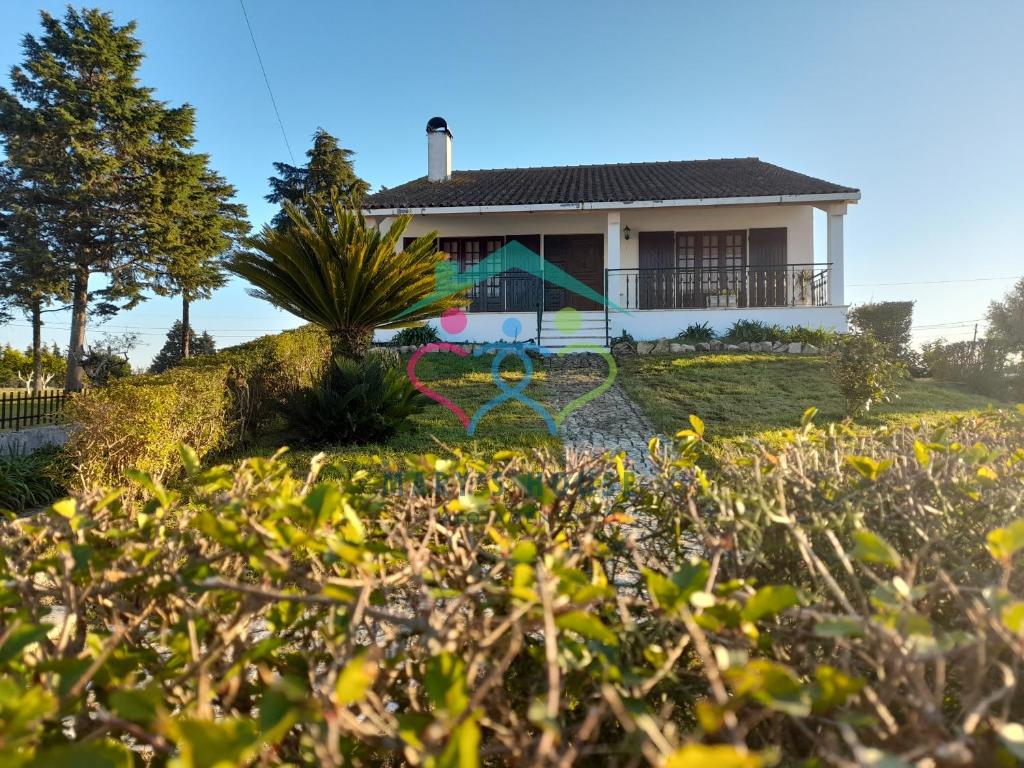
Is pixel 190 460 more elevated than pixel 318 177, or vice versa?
pixel 318 177

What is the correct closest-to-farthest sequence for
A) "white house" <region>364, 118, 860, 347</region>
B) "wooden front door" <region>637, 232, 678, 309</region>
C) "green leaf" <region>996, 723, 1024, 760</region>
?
1. "green leaf" <region>996, 723, 1024, 760</region>
2. "white house" <region>364, 118, 860, 347</region>
3. "wooden front door" <region>637, 232, 678, 309</region>

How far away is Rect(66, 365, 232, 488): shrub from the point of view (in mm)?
5449

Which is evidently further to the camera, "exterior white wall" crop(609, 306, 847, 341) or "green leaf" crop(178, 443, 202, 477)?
"exterior white wall" crop(609, 306, 847, 341)

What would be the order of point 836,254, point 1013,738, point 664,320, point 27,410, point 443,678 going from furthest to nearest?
point 664,320
point 836,254
point 27,410
point 443,678
point 1013,738

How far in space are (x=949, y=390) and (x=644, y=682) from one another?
44.5ft

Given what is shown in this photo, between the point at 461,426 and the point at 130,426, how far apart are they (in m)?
4.06

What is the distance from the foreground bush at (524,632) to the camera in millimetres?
616

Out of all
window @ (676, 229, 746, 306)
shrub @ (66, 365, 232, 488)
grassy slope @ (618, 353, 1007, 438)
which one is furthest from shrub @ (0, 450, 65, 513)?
window @ (676, 229, 746, 306)

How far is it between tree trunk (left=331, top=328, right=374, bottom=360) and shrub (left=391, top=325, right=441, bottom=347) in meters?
6.40

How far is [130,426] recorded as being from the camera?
5453mm

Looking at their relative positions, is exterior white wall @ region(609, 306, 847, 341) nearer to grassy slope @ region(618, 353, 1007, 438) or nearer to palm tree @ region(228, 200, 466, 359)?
grassy slope @ region(618, 353, 1007, 438)

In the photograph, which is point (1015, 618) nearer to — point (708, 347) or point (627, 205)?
point (708, 347)

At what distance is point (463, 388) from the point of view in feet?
33.6

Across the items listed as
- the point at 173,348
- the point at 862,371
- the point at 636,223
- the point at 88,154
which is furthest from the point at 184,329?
the point at 862,371
